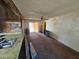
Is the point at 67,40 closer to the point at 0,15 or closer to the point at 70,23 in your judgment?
the point at 70,23

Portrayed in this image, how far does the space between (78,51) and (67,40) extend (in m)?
1.06

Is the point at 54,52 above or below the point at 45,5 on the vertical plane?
below

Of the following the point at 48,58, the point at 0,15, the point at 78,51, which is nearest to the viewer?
the point at 0,15

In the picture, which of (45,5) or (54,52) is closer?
(45,5)

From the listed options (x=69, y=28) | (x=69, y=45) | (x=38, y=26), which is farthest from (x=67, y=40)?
(x=38, y=26)

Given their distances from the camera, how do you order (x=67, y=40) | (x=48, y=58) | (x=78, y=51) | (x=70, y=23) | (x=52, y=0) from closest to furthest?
1. (x=52, y=0)
2. (x=48, y=58)
3. (x=78, y=51)
4. (x=70, y=23)
5. (x=67, y=40)

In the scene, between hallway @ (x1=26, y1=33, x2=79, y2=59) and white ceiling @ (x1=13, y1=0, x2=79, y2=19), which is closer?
white ceiling @ (x1=13, y1=0, x2=79, y2=19)

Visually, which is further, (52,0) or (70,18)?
(70,18)

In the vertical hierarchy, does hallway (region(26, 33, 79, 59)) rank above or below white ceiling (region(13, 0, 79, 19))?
below

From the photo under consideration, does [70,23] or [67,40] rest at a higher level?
[70,23]

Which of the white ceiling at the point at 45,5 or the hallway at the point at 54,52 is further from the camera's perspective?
the hallway at the point at 54,52

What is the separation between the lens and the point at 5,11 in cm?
245

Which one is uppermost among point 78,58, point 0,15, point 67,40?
point 0,15

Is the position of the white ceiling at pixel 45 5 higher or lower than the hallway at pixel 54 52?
higher
